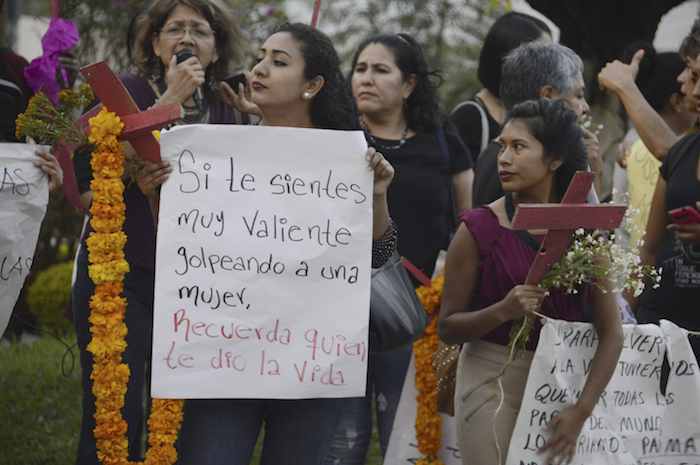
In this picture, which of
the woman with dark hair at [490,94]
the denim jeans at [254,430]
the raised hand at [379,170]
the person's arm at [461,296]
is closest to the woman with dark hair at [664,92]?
the woman with dark hair at [490,94]

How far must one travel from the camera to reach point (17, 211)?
14.0 feet

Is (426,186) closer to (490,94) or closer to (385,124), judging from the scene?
(385,124)

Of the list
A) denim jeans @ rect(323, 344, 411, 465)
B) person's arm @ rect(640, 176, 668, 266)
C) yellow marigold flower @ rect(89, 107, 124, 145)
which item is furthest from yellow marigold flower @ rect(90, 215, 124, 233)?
person's arm @ rect(640, 176, 668, 266)

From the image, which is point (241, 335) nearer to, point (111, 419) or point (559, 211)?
point (111, 419)

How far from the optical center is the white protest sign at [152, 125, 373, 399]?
3.78 m

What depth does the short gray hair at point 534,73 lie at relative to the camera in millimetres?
5184

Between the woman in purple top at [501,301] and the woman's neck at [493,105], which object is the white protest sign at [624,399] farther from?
the woman's neck at [493,105]

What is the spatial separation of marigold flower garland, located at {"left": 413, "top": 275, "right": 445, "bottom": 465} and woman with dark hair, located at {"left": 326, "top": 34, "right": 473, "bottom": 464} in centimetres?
8

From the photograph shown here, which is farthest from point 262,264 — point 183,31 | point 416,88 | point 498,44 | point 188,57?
point 498,44

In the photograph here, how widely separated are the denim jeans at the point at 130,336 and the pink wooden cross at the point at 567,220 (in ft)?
4.72

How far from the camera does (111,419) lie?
384 centimetres

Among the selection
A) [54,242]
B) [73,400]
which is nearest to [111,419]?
[73,400]

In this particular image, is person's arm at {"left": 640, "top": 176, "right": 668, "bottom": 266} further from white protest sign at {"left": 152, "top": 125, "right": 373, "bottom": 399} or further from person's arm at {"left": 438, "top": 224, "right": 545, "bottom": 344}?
white protest sign at {"left": 152, "top": 125, "right": 373, "bottom": 399}

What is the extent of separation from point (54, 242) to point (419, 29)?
363 inches
